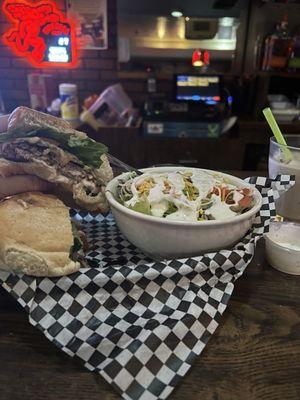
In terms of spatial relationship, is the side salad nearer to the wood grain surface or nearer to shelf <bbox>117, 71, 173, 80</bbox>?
the wood grain surface

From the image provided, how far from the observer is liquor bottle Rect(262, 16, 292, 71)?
2.76m

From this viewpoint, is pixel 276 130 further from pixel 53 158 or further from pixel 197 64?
pixel 197 64

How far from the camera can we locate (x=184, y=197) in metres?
0.77

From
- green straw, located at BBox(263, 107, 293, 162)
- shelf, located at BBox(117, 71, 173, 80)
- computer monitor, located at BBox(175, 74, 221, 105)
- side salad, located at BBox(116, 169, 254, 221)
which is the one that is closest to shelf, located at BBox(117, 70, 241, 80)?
shelf, located at BBox(117, 71, 173, 80)

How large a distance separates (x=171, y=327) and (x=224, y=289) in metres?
0.15

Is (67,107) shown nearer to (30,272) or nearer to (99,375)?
(30,272)

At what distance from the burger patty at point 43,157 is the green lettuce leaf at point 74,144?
20 millimetres

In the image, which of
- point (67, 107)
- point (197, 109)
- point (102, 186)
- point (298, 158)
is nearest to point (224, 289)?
point (102, 186)

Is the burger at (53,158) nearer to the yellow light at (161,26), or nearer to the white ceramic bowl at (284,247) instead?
the white ceramic bowl at (284,247)

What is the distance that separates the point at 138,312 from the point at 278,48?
2.78 metres

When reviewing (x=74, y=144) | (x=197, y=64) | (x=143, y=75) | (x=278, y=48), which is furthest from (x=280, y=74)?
(x=74, y=144)

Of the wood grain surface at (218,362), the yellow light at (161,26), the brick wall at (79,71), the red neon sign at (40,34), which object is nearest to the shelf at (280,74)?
the yellow light at (161,26)

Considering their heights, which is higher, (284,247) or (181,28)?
(181,28)

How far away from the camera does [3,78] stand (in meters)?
3.10
